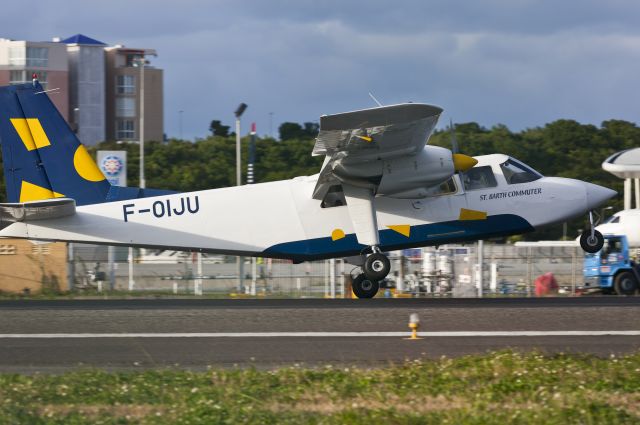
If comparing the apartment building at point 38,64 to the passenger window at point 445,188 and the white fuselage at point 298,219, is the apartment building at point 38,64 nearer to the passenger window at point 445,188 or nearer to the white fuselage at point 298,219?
the white fuselage at point 298,219

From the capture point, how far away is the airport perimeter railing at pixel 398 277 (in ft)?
84.8

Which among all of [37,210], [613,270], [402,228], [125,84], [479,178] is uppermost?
[125,84]

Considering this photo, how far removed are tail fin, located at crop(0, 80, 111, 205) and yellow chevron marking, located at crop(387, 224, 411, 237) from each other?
5951 millimetres

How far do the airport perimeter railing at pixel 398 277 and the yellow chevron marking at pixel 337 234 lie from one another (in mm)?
6280

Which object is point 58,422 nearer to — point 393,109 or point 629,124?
point 393,109

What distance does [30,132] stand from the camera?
18391 millimetres

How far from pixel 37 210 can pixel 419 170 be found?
7473 mm

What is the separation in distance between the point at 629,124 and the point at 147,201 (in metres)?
39.1

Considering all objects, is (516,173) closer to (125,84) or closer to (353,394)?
(353,394)

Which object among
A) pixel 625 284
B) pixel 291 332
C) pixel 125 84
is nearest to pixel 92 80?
pixel 125 84

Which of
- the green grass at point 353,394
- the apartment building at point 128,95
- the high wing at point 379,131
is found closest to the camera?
the green grass at point 353,394

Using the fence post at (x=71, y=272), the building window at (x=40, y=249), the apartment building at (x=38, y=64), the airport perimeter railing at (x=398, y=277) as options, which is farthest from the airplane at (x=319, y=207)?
the apartment building at (x=38, y=64)

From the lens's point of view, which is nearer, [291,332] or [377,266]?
[291,332]

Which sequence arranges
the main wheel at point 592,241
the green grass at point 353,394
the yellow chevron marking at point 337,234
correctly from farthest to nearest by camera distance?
the main wheel at point 592,241 → the yellow chevron marking at point 337,234 → the green grass at point 353,394
